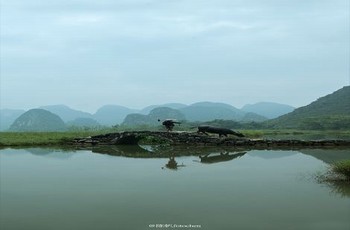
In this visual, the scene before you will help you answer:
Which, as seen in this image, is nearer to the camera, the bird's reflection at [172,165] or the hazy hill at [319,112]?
the bird's reflection at [172,165]

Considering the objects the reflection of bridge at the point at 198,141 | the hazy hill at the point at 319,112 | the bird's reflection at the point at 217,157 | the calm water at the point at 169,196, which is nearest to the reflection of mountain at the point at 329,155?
the calm water at the point at 169,196

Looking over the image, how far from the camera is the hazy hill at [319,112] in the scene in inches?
3112

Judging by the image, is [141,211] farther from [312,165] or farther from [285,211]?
[312,165]

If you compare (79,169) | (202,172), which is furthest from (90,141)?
(202,172)

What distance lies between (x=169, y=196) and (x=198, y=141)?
17.6 meters

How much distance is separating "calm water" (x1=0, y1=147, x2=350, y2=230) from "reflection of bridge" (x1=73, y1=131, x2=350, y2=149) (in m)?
8.73

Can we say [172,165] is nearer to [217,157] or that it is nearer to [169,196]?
[217,157]

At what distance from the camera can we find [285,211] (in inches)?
384

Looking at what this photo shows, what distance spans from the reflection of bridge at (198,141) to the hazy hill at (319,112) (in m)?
44.7

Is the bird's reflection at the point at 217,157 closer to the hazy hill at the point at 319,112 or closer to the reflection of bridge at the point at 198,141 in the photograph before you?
the reflection of bridge at the point at 198,141

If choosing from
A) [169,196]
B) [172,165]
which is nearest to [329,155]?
[172,165]

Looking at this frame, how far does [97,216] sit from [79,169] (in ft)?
26.7

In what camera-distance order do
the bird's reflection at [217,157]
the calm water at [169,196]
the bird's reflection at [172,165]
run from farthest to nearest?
the bird's reflection at [217,157] < the bird's reflection at [172,165] < the calm water at [169,196]

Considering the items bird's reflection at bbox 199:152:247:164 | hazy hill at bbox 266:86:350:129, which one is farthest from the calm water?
hazy hill at bbox 266:86:350:129
